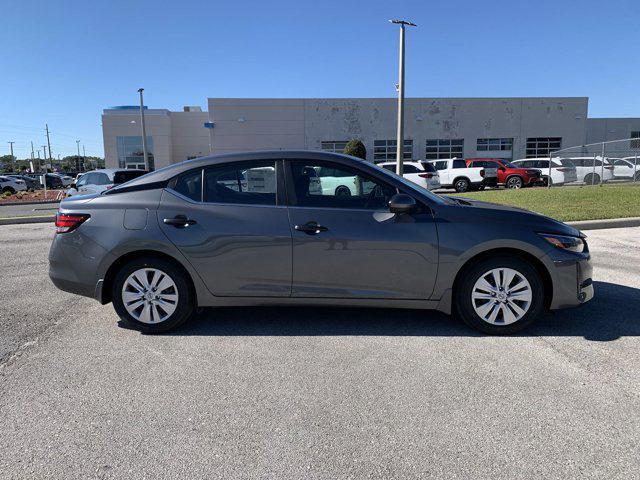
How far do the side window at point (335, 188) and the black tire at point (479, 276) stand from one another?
0.97 meters

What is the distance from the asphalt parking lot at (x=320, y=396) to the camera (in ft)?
8.02

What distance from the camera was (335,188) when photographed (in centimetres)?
428

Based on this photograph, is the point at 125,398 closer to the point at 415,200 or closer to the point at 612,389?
the point at 415,200

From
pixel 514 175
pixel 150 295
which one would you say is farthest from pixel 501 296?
pixel 514 175

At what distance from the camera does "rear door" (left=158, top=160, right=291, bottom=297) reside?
4117mm

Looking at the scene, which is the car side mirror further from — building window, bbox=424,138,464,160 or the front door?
building window, bbox=424,138,464,160

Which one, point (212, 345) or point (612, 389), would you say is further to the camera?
point (212, 345)

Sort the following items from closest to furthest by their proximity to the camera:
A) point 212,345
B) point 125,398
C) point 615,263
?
point 125,398 < point 212,345 < point 615,263

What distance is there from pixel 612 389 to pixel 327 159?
278cm

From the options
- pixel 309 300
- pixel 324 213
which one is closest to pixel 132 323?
pixel 309 300

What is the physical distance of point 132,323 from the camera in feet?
14.1

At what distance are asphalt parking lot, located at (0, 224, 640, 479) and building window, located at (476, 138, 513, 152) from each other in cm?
4009

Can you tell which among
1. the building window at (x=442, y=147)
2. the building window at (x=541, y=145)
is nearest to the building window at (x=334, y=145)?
the building window at (x=442, y=147)

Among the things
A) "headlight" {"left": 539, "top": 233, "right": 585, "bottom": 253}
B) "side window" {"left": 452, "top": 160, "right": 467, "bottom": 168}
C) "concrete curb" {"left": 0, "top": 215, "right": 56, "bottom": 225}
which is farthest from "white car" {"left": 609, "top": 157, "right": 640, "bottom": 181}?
"concrete curb" {"left": 0, "top": 215, "right": 56, "bottom": 225}
